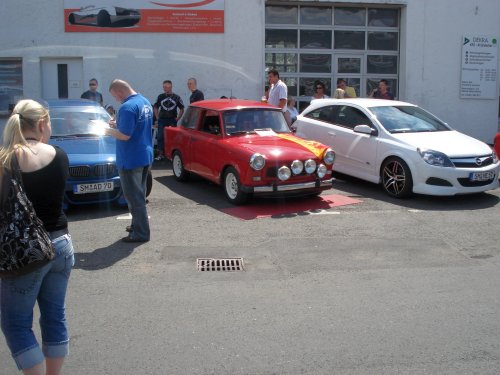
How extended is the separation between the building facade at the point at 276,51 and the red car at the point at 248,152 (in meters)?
5.05

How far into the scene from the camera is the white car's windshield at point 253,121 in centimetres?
939

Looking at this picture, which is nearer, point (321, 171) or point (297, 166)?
point (297, 166)

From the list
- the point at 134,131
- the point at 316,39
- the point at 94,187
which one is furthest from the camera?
the point at 316,39

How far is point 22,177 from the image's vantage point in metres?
Result: 2.96

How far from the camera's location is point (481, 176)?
8.98 m

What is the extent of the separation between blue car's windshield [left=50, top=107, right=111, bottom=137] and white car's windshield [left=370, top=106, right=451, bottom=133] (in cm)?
473

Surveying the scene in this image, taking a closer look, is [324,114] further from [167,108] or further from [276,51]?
[276,51]

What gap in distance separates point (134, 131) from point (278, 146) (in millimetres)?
2832

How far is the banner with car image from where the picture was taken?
14.5 meters

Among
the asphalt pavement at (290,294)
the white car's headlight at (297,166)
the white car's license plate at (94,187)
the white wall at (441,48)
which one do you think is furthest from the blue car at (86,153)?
the white wall at (441,48)

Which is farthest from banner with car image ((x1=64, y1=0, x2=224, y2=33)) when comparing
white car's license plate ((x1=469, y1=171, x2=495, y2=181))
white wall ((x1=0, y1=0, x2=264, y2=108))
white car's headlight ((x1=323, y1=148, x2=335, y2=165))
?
white car's license plate ((x1=469, y1=171, x2=495, y2=181))

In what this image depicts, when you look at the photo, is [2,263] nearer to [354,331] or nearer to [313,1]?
[354,331]

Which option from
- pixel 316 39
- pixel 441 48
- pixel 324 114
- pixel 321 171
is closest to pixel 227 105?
pixel 321 171

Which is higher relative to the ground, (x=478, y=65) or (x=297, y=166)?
(x=478, y=65)
